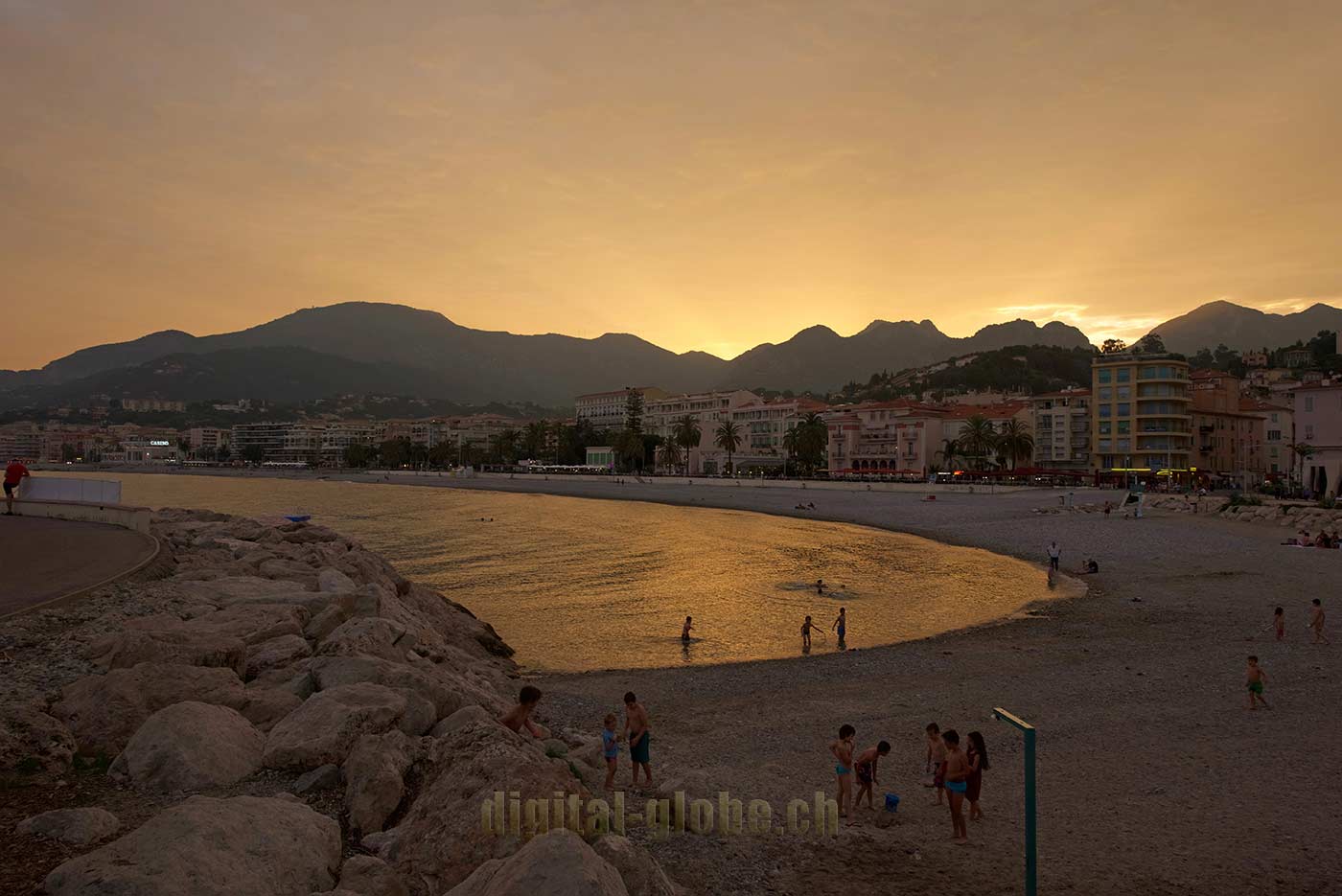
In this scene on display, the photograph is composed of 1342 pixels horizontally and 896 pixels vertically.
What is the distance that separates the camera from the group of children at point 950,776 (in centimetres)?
997

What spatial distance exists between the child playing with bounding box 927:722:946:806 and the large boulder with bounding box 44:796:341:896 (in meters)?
7.77

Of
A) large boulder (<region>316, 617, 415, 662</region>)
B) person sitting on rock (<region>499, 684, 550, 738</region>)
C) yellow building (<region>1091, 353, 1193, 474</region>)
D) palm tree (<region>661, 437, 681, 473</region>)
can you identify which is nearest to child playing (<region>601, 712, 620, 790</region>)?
person sitting on rock (<region>499, 684, 550, 738</region>)

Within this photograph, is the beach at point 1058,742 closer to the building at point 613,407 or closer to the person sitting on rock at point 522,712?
the person sitting on rock at point 522,712

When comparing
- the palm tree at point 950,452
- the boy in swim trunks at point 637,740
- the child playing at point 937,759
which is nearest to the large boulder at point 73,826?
the boy in swim trunks at point 637,740

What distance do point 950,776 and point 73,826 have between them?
31.5 feet

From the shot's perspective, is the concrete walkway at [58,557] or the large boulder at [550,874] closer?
the large boulder at [550,874]

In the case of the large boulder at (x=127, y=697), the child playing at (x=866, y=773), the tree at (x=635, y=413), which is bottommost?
the child playing at (x=866, y=773)

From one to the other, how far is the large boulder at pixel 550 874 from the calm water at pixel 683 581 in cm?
1450

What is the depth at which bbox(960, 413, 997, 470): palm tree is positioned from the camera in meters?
102

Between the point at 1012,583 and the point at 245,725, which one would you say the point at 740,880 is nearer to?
the point at 245,725

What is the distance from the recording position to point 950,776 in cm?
1010

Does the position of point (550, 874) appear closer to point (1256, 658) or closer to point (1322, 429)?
point (1256, 658)

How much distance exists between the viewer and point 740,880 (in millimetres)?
8164

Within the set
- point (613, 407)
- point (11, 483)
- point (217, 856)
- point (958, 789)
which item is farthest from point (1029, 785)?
point (613, 407)
